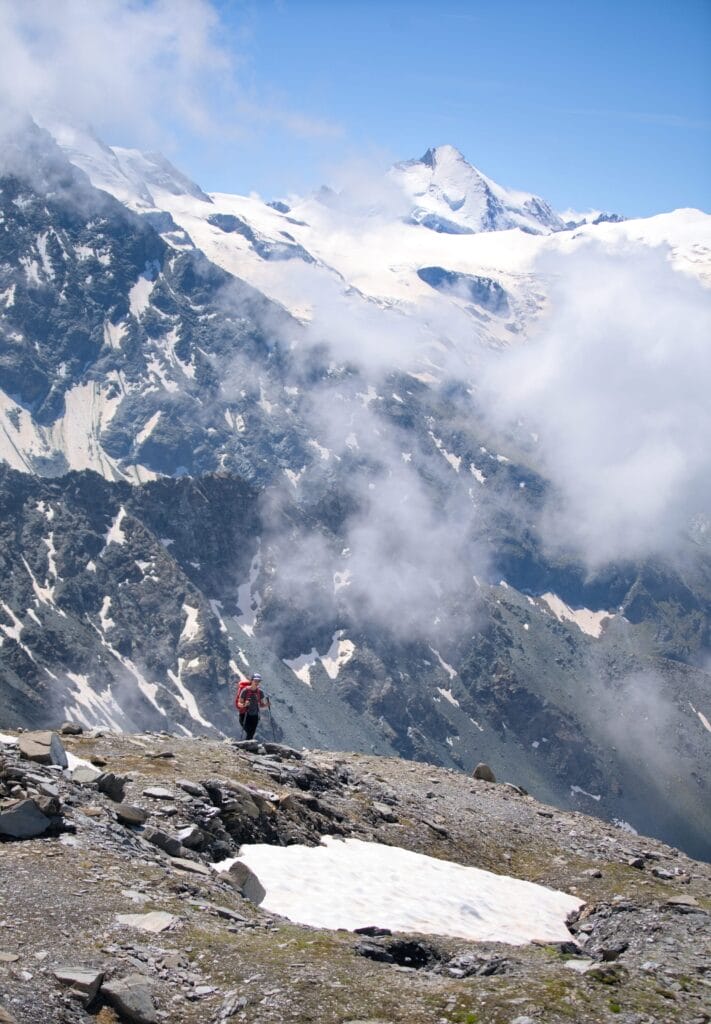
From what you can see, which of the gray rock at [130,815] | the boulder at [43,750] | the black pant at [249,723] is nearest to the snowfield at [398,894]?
the gray rock at [130,815]

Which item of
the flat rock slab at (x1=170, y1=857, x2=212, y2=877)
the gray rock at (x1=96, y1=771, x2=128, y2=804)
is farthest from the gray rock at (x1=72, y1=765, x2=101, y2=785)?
the flat rock slab at (x1=170, y1=857, x2=212, y2=877)

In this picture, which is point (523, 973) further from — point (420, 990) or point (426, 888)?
point (426, 888)

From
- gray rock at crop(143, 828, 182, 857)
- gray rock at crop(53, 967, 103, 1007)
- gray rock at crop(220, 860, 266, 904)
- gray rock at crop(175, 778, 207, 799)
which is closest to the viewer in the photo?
gray rock at crop(53, 967, 103, 1007)

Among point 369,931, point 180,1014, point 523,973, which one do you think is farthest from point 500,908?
point 180,1014

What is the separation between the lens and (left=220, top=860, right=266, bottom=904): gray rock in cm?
2969

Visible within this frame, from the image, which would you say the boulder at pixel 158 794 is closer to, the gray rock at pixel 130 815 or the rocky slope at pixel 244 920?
the rocky slope at pixel 244 920

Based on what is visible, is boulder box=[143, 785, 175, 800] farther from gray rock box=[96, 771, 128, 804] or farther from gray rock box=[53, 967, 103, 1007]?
gray rock box=[53, 967, 103, 1007]

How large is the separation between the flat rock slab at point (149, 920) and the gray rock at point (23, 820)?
14.6ft

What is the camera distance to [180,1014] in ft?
68.5

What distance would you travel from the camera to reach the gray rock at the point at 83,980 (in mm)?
20500

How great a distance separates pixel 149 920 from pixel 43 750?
10.6 metres

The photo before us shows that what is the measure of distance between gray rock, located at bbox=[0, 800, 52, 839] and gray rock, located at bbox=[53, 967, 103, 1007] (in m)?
6.73

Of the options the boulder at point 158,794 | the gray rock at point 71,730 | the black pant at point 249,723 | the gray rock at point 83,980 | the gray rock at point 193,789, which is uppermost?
the gray rock at point 83,980

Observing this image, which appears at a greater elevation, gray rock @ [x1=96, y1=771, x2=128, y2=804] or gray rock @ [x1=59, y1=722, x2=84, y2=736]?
gray rock @ [x1=96, y1=771, x2=128, y2=804]
